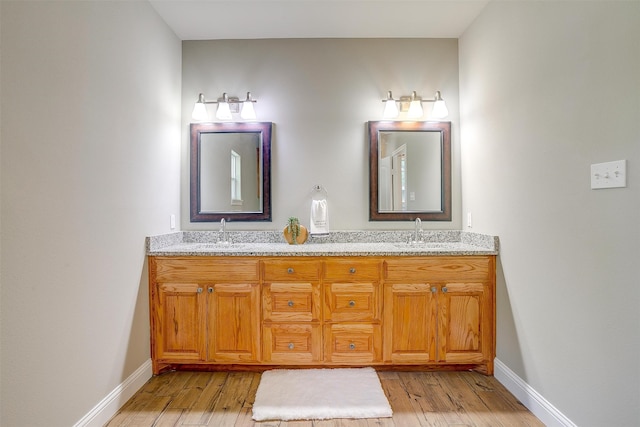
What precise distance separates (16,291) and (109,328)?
0.64 metres

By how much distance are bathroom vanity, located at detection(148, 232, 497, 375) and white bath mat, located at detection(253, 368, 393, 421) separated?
85mm

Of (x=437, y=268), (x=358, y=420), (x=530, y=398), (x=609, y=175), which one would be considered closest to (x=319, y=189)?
(x=437, y=268)

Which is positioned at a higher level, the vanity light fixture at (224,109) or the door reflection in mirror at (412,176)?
the vanity light fixture at (224,109)

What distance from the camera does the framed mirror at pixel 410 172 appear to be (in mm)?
2707

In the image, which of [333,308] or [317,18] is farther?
[317,18]

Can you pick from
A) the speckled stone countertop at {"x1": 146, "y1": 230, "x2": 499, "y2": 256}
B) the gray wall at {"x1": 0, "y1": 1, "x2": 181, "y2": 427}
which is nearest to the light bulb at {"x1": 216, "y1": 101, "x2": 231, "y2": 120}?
the gray wall at {"x1": 0, "y1": 1, "x2": 181, "y2": 427}

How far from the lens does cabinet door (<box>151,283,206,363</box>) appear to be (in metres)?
2.21

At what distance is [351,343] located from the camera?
2207 millimetres

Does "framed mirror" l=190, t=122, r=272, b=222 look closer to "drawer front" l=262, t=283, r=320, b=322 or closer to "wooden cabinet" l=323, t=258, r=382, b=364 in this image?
"drawer front" l=262, t=283, r=320, b=322

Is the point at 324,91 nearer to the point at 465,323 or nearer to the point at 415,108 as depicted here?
the point at 415,108

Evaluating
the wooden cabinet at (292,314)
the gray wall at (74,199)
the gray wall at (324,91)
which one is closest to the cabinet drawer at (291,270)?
the wooden cabinet at (292,314)

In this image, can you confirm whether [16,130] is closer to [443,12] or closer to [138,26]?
[138,26]

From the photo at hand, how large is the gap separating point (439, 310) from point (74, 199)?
2181 millimetres

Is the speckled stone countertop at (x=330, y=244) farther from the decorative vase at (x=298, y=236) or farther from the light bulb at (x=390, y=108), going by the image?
the light bulb at (x=390, y=108)
